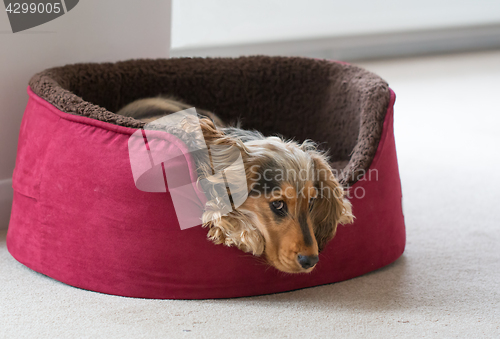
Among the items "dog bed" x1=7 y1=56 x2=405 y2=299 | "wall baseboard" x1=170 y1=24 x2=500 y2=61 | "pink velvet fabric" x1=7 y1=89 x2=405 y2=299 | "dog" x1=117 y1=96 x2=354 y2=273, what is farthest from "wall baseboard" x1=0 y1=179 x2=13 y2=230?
"wall baseboard" x1=170 y1=24 x2=500 y2=61

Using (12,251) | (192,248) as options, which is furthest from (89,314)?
(12,251)

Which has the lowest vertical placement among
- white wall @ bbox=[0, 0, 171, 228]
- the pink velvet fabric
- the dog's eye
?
the pink velvet fabric

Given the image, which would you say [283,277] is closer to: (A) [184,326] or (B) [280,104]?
(A) [184,326]

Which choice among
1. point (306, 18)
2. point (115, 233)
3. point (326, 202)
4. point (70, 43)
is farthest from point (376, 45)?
point (115, 233)

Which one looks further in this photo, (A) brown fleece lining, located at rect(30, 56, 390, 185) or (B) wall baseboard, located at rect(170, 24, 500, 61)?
(B) wall baseboard, located at rect(170, 24, 500, 61)

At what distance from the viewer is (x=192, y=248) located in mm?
1466

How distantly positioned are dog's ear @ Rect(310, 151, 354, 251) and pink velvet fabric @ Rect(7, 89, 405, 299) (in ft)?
0.36

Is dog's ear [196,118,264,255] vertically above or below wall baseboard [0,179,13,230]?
above

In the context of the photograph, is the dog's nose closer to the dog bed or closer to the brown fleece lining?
the dog bed

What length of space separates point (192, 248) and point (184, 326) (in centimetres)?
22

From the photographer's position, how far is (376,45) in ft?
16.6

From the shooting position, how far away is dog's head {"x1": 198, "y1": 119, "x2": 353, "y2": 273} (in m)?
1.37

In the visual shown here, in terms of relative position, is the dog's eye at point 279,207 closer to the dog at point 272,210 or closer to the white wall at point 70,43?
the dog at point 272,210

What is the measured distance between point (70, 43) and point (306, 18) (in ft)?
9.50
